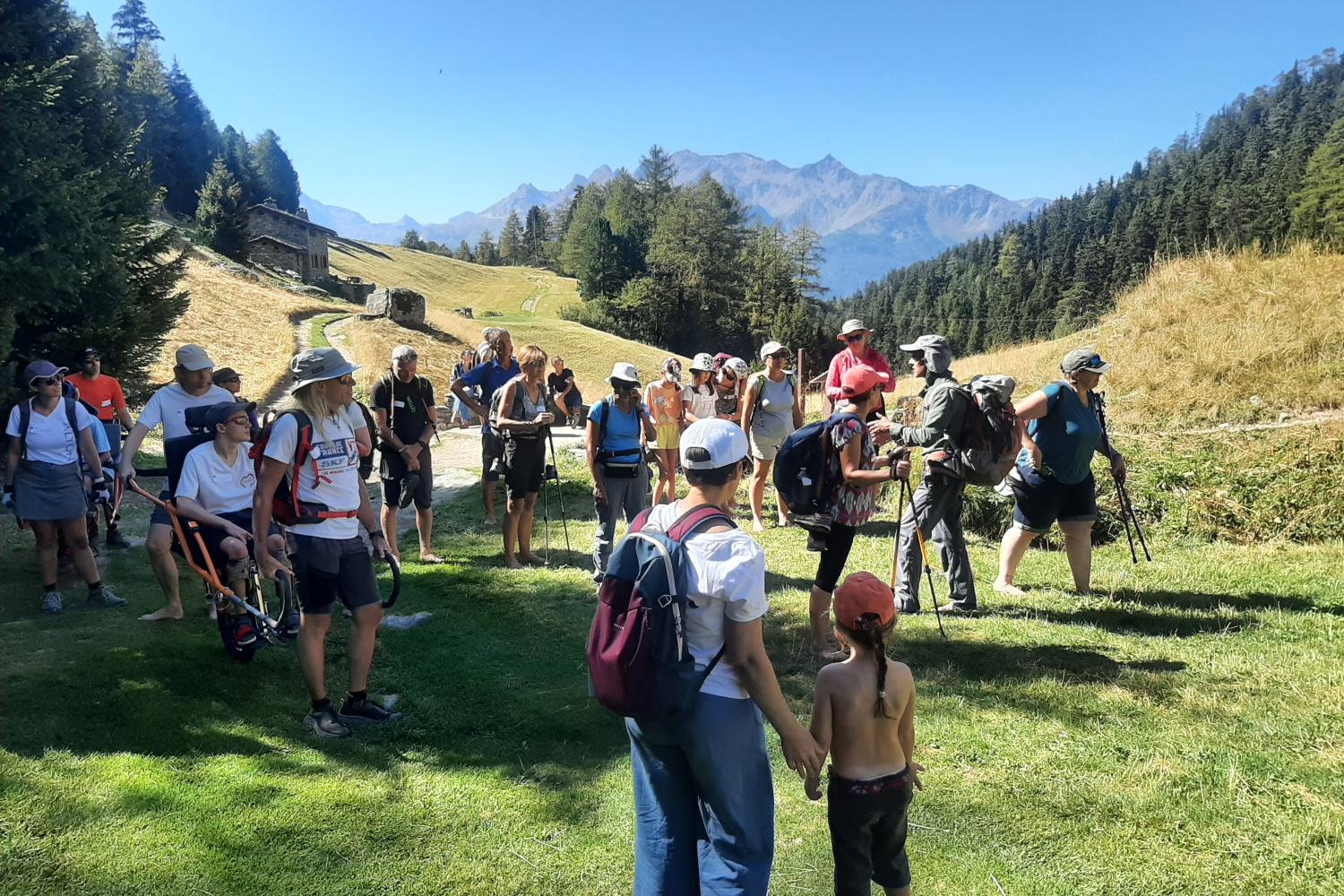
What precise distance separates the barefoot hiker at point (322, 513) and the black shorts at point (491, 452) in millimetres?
4288

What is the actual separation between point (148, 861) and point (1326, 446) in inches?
468

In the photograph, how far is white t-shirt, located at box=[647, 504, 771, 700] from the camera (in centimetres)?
257

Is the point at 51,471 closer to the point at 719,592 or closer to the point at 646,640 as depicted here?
the point at 646,640

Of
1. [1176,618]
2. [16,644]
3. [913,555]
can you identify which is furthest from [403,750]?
[1176,618]

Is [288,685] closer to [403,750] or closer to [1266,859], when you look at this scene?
[403,750]

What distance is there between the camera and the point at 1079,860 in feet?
11.3

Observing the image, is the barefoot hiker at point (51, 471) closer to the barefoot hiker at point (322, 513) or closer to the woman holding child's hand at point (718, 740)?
the barefoot hiker at point (322, 513)

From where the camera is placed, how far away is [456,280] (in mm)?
88375

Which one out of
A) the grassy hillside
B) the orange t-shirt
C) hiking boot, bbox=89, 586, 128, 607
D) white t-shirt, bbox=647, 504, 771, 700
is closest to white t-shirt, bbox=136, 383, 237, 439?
hiking boot, bbox=89, 586, 128, 607

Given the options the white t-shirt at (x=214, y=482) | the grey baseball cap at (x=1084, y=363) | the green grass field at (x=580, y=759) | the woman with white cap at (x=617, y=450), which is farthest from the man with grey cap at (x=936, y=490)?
the white t-shirt at (x=214, y=482)

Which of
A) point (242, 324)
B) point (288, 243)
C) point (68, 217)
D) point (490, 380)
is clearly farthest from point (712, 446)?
point (288, 243)

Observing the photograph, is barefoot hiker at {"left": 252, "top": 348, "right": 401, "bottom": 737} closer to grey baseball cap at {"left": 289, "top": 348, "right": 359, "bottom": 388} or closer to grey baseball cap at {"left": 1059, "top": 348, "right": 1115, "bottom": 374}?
grey baseball cap at {"left": 289, "top": 348, "right": 359, "bottom": 388}

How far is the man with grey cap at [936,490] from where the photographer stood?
598 centimetres

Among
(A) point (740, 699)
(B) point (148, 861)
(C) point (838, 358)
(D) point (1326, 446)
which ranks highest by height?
(C) point (838, 358)
